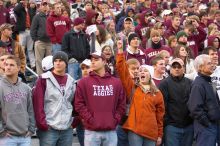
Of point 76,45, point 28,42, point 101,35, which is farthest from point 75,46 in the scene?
point 28,42

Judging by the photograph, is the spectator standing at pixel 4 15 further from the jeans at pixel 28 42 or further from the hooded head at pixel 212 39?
the hooded head at pixel 212 39

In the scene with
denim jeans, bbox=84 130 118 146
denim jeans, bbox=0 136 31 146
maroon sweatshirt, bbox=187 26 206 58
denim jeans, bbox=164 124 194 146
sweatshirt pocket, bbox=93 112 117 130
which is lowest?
denim jeans, bbox=164 124 194 146

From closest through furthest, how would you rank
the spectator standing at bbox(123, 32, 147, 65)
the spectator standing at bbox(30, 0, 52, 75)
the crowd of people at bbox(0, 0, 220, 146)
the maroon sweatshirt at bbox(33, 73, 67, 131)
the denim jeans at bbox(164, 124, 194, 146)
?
the crowd of people at bbox(0, 0, 220, 146)
the maroon sweatshirt at bbox(33, 73, 67, 131)
the denim jeans at bbox(164, 124, 194, 146)
the spectator standing at bbox(123, 32, 147, 65)
the spectator standing at bbox(30, 0, 52, 75)

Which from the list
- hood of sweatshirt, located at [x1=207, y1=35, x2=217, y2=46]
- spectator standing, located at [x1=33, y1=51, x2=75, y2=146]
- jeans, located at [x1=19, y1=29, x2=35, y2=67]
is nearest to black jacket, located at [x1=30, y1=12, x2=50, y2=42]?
jeans, located at [x1=19, y1=29, x2=35, y2=67]

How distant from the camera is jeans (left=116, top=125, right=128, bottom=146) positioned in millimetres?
9180

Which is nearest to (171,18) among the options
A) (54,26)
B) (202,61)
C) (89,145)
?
(54,26)

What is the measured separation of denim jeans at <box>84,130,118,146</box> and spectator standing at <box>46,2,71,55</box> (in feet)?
18.5

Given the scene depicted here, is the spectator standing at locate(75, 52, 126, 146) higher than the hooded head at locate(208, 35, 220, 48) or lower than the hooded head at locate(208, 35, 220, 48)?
lower

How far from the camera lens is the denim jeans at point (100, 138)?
8516mm

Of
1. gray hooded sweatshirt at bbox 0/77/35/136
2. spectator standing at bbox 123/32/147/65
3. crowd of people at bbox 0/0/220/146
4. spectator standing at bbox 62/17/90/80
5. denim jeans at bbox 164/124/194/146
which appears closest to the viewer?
gray hooded sweatshirt at bbox 0/77/35/136

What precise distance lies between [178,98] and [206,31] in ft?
22.9

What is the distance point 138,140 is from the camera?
8.89 m

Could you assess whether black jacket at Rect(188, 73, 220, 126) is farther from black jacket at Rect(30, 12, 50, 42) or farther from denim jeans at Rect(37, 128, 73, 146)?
black jacket at Rect(30, 12, 50, 42)

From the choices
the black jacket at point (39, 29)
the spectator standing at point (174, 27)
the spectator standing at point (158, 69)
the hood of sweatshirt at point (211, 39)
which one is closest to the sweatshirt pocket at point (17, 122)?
the spectator standing at point (158, 69)
